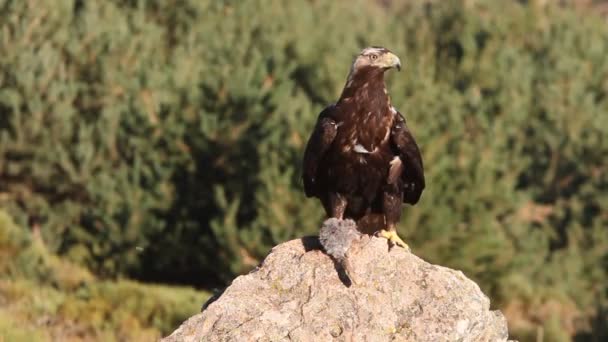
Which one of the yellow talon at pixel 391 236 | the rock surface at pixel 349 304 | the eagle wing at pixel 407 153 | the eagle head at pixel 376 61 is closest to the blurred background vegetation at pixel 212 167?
the eagle wing at pixel 407 153

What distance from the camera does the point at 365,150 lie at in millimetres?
8062

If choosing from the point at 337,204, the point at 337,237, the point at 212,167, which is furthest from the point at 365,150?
the point at 212,167

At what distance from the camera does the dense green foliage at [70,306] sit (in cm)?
1002

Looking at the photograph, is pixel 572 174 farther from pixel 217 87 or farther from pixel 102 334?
pixel 102 334

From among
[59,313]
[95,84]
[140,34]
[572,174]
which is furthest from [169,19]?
[59,313]

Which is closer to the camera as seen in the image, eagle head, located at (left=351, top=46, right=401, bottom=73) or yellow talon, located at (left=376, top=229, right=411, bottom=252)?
yellow talon, located at (left=376, top=229, right=411, bottom=252)

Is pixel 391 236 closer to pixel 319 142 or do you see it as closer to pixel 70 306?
pixel 319 142

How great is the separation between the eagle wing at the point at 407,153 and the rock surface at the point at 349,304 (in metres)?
1.36

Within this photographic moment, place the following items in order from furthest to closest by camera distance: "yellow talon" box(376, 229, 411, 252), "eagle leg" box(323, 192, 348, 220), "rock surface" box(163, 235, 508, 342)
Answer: "eagle leg" box(323, 192, 348, 220) → "yellow talon" box(376, 229, 411, 252) → "rock surface" box(163, 235, 508, 342)

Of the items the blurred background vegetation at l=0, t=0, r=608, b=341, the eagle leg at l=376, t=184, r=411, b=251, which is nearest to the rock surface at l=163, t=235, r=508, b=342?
the eagle leg at l=376, t=184, r=411, b=251

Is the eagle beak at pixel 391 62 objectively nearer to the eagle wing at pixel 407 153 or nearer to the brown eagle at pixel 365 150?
the brown eagle at pixel 365 150

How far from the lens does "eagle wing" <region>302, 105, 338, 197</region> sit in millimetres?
8070

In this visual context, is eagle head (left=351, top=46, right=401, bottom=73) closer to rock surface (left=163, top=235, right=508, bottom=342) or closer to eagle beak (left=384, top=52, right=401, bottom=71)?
eagle beak (left=384, top=52, right=401, bottom=71)

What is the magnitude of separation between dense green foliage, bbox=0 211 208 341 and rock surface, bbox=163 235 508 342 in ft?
7.50
